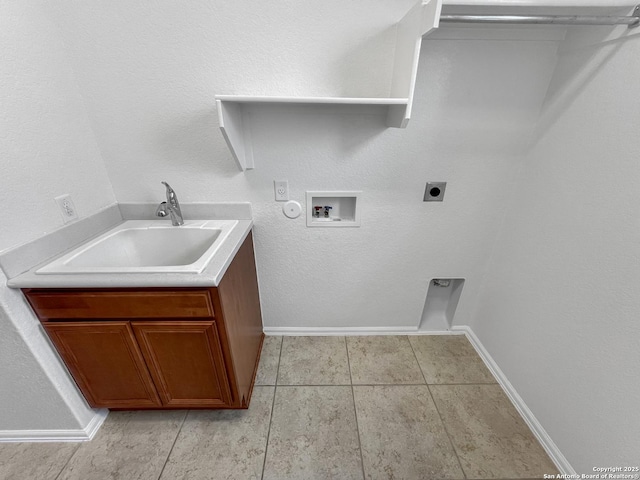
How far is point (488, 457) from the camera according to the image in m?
1.16

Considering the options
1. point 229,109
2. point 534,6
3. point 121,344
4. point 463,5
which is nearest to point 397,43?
point 463,5

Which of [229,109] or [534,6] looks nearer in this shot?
[534,6]

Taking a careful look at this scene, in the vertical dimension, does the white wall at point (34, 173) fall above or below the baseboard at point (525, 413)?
above

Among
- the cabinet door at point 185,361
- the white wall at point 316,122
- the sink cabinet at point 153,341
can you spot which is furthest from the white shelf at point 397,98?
the cabinet door at point 185,361

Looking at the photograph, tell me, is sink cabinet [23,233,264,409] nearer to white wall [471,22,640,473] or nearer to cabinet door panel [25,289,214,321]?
cabinet door panel [25,289,214,321]

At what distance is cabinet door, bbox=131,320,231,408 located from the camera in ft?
3.35

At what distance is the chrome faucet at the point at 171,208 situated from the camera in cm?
127

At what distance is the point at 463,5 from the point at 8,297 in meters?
1.99

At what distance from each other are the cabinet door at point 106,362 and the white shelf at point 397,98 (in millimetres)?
930

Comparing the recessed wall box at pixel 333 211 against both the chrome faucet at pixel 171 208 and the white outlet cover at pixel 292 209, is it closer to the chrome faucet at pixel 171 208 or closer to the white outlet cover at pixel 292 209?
the white outlet cover at pixel 292 209

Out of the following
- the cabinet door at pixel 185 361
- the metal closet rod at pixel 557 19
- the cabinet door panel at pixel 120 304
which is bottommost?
the cabinet door at pixel 185 361

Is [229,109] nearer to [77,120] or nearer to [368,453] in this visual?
[77,120]

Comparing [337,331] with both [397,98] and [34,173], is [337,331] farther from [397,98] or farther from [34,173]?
[34,173]

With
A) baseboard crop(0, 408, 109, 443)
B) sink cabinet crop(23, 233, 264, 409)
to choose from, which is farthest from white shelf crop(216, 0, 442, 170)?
baseboard crop(0, 408, 109, 443)
